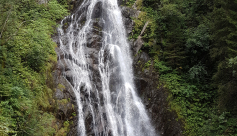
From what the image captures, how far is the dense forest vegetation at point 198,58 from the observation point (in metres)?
9.21

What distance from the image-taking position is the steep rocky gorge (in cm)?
1054

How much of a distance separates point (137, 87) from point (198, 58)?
485cm

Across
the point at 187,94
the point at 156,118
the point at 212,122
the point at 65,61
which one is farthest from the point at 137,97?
the point at 65,61

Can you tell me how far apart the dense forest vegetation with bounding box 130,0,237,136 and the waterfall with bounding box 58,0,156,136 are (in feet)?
7.40

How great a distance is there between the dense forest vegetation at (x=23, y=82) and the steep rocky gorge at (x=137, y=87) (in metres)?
0.63

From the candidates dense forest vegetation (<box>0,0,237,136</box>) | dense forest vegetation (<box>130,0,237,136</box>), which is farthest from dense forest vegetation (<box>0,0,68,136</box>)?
dense forest vegetation (<box>130,0,237,136</box>)

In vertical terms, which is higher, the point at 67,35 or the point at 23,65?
the point at 67,35

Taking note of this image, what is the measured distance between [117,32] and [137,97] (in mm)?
6589

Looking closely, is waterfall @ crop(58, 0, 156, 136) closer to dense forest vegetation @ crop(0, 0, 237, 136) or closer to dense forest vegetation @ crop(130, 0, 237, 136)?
dense forest vegetation @ crop(0, 0, 237, 136)

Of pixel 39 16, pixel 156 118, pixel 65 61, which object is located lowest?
pixel 156 118

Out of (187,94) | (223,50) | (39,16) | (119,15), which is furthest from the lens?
(119,15)

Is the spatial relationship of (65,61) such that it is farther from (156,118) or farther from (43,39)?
(156,118)

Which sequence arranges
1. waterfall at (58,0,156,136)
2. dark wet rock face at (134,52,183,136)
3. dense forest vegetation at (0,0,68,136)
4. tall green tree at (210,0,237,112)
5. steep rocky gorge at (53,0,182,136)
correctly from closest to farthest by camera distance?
dense forest vegetation at (0,0,68,136)
tall green tree at (210,0,237,112)
steep rocky gorge at (53,0,182,136)
dark wet rock face at (134,52,183,136)
waterfall at (58,0,156,136)

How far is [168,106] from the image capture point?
457 inches
